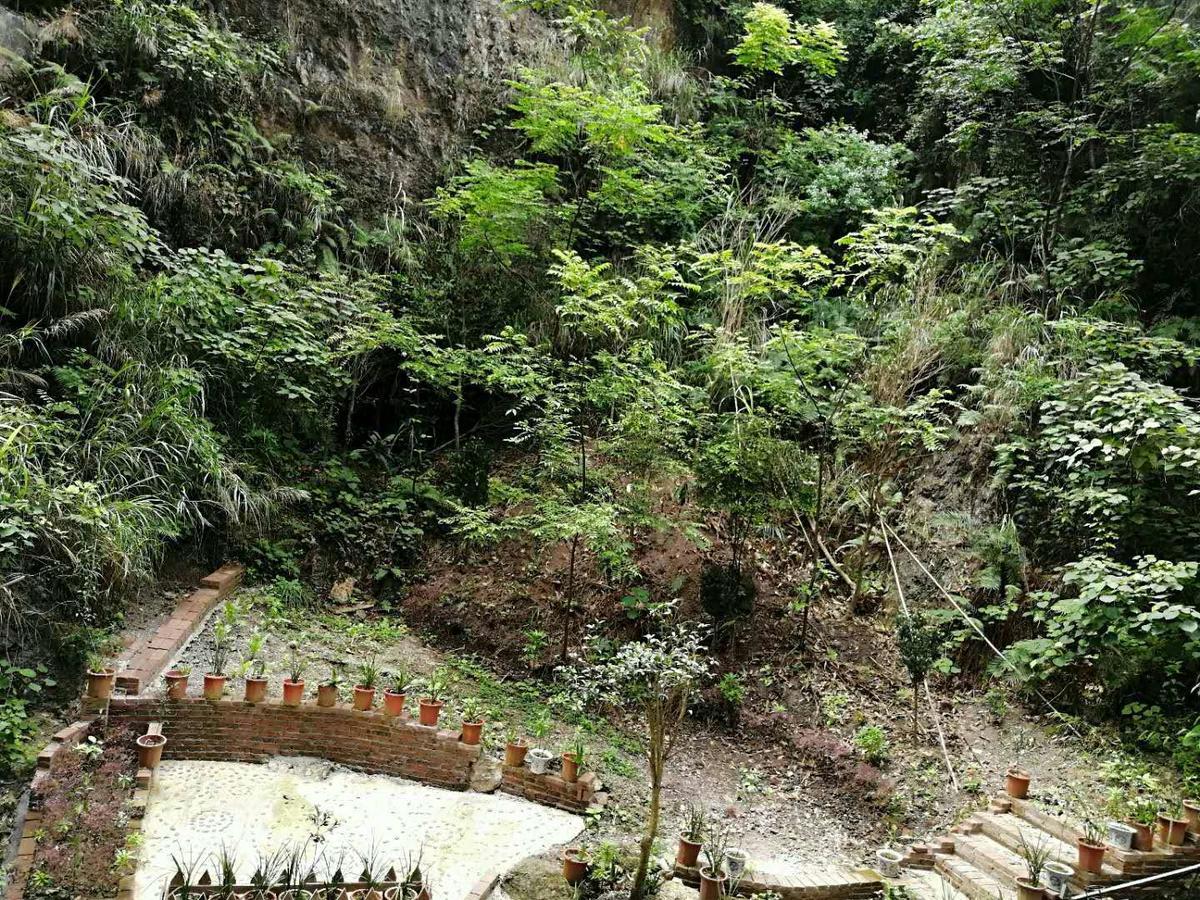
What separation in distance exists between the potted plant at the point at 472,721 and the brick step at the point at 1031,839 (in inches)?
128

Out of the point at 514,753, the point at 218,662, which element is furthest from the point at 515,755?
the point at 218,662

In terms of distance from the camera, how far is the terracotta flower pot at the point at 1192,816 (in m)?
4.68

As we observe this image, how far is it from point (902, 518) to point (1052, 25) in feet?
19.9

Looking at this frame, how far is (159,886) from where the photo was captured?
12.0 feet

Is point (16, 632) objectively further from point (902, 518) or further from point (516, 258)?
point (902, 518)

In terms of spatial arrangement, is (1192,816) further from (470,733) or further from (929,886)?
(470,733)

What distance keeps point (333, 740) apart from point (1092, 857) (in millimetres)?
4450

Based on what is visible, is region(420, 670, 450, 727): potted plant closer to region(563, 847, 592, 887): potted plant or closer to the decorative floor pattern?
the decorative floor pattern

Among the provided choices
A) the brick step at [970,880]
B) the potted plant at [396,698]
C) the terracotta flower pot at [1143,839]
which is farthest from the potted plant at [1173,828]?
the potted plant at [396,698]

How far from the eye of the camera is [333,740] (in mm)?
5078

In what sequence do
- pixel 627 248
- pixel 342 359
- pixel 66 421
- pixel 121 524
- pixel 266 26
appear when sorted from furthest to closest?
pixel 627 248 < pixel 266 26 < pixel 342 359 < pixel 66 421 < pixel 121 524

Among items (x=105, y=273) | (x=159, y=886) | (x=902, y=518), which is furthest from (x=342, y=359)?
(x=902, y=518)

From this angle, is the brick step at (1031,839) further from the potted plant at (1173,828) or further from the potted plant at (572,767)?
the potted plant at (572,767)

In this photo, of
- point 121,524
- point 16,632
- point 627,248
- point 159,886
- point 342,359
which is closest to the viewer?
point 159,886
